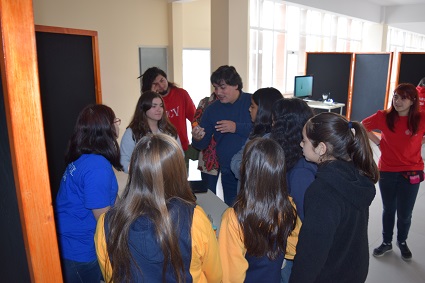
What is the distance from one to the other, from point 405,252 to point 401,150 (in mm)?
962

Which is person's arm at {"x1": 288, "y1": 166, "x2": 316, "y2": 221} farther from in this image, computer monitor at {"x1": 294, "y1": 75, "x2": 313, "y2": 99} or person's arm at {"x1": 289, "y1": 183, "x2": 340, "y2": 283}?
computer monitor at {"x1": 294, "y1": 75, "x2": 313, "y2": 99}

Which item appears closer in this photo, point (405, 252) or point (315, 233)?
point (315, 233)

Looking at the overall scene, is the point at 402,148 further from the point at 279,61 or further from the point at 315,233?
the point at 279,61

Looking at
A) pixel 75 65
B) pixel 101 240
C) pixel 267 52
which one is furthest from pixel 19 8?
pixel 267 52

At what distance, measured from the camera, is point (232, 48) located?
5629 mm

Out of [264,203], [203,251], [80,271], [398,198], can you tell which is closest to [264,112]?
[264,203]

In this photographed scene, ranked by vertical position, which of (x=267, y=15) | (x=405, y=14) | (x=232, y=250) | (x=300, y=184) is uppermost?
(x=405, y=14)

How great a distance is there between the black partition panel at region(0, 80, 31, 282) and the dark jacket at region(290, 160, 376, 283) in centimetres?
110

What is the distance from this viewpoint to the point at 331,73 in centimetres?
791

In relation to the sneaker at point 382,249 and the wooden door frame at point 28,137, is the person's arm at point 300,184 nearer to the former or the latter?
the wooden door frame at point 28,137

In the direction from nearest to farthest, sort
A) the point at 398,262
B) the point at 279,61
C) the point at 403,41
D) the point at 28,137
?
the point at 28,137, the point at 398,262, the point at 279,61, the point at 403,41

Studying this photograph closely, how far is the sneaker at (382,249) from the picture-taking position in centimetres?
293

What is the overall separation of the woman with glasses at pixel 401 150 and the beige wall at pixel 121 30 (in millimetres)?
4311

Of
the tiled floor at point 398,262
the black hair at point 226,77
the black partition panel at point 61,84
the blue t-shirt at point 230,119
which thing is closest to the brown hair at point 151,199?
the black partition panel at point 61,84
